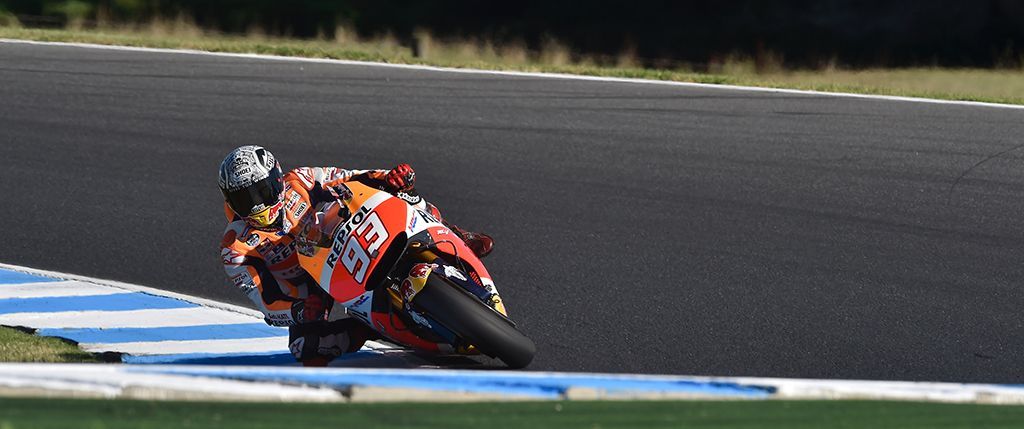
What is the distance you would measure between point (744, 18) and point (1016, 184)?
54.0 feet

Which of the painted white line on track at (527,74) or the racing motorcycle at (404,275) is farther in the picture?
the painted white line on track at (527,74)

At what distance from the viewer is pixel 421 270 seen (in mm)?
6453

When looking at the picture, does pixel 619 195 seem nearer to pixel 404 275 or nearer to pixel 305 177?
pixel 305 177

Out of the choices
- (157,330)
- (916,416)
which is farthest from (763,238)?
(916,416)

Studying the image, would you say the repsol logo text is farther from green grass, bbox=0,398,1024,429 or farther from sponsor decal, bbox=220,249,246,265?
green grass, bbox=0,398,1024,429

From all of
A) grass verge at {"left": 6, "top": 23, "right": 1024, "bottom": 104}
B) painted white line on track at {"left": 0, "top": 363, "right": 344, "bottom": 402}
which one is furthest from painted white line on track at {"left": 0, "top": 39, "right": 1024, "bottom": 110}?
painted white line on track at {"left": 0, "top": 363, "right": 344, "bottom": 402}

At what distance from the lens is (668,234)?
375 inches

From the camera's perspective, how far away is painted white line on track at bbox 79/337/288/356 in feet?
25.4

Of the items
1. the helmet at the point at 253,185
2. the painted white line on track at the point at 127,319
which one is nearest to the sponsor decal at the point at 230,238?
the helmet at the point at 253,185

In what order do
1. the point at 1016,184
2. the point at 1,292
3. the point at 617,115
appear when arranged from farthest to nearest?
1. the point at 617,115
2. the point at 1016,184
3. the point at 1,292

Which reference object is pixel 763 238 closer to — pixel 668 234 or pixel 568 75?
pixel 668 234

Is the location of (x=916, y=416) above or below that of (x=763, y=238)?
above

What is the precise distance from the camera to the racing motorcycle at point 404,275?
6.41 m

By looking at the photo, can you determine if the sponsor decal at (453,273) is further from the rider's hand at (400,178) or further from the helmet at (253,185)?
the helmet at (253,185)
